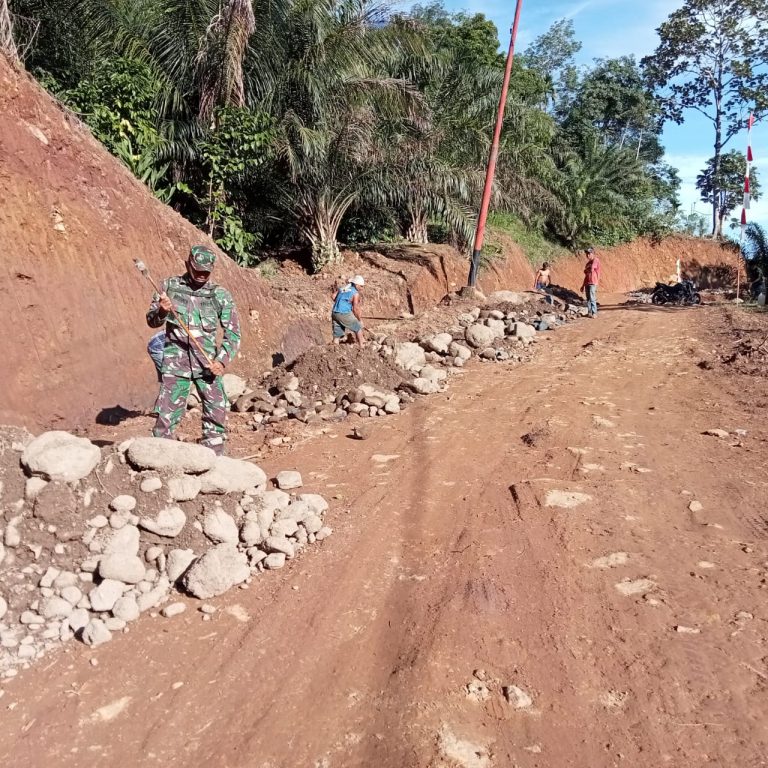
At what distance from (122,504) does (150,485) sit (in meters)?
0.19

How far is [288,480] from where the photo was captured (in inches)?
197

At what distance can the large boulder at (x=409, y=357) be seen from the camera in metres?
8.50

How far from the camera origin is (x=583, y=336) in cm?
1148

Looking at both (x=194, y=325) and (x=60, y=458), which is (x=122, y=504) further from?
(x=194, y=325)

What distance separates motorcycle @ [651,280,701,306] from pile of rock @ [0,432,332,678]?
15.5 meters

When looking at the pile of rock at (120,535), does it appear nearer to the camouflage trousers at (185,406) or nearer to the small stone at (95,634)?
the small stone at (95,634)

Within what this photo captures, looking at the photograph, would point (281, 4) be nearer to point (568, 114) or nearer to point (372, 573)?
point (372, 573)

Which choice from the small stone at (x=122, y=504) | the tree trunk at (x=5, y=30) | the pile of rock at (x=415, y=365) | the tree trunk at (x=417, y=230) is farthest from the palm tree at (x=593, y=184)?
the small stone at (x=122, y=504)

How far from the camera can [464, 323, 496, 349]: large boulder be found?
1014 centimetres

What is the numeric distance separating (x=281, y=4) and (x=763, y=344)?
32.5 feet

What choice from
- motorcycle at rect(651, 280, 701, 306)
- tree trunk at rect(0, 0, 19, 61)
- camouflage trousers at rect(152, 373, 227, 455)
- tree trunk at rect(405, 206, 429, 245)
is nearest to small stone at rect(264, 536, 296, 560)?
camouflage trousers at rect(152, 373, 227, 455)

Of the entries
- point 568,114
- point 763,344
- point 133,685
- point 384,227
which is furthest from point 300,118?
point 568,114

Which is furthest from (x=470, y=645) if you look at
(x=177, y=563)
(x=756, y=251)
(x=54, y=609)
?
(x=756, y=251)

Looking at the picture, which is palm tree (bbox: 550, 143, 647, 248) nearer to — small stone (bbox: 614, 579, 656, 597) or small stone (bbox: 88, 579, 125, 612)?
small stone (bbox: 614, 579, 656, 597)
